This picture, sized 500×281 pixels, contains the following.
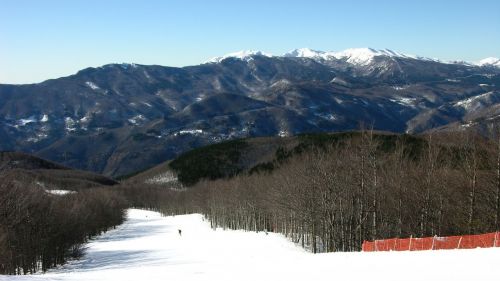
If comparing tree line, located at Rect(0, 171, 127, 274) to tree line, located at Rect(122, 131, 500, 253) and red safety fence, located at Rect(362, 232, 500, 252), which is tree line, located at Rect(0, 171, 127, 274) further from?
red safety fence, located at Rect(362, 232, 500, 252)

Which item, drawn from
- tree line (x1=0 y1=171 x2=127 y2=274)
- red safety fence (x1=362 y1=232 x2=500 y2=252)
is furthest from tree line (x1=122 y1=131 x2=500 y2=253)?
tree line (x1=0 y1=171 x2=127 y2=274)

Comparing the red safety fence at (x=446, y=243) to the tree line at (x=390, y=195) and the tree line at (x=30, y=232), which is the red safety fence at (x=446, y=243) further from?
the tree line at (x=30, y=232)

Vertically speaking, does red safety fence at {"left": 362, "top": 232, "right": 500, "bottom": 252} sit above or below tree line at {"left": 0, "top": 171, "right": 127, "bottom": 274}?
above

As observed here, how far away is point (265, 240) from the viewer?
75.7 meters

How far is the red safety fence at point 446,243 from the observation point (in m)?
27.0

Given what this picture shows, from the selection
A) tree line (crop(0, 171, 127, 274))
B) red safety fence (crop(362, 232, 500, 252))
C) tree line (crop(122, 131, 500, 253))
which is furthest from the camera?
tree line (crop(0, 171, 127, 274))

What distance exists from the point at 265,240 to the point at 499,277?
5842cm

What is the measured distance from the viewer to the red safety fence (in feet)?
88.6

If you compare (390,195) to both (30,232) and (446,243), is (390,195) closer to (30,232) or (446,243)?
(446,243)

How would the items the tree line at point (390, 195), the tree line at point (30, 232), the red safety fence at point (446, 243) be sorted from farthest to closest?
the tree line at point (30, 232)
the tree line at point (390, 195)
the red safety fence at point (446, 243)

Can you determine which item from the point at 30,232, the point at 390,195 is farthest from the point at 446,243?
the point at 30,232

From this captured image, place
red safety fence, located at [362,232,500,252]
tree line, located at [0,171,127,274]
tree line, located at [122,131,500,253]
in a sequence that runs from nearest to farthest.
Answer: red safety fence, located at [362,232,500,252]
tree line, located at [122,131,500,253]
tree line, located at [0,171,127,274]

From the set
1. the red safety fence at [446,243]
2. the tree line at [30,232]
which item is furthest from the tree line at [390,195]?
the tree line at [30,232]

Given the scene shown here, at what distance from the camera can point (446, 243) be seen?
96.8 feet
